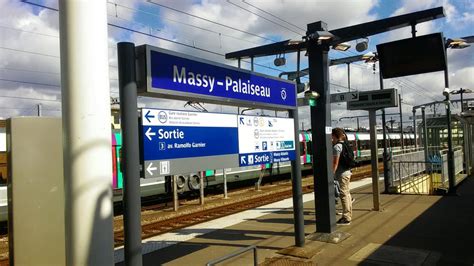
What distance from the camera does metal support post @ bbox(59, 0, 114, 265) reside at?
2.92 meters

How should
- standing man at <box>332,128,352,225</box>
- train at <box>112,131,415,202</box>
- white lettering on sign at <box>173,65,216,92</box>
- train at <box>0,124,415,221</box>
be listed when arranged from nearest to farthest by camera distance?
white lettering on sign at <box>173,65,216,92</box> → standing man at <box>332,128,352,225</box> → train at <box>0,124,415,221</box> → train at <box>112,131,415,202</box>

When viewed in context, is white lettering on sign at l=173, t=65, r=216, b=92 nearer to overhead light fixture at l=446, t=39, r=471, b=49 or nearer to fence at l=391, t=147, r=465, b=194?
overhead light fixture at l=446, t=39, r=471, b=49

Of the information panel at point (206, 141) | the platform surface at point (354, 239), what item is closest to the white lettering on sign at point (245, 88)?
the information panel at point (206, 141)

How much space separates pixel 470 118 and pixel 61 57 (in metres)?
18.9

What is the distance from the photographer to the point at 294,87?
7105mm

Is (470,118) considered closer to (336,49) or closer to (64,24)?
(336,49)

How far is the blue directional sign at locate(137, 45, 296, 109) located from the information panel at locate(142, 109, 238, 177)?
0.21 m

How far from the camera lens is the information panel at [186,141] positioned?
13.7 feet

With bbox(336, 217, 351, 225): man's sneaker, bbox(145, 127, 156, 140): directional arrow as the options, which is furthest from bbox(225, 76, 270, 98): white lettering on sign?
bbox(336, 217, 351, 225): man's sneaker

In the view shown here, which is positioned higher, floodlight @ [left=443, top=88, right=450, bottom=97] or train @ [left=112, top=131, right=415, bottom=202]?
floodlight @ [left=443, top=88, right=450, bottom=97]

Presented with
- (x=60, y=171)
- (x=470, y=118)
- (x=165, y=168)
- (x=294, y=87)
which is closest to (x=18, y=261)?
(x=60, y=171)

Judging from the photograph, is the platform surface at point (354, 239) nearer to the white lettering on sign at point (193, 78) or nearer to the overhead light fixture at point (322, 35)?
the white lettering on sign at point (193, 78)

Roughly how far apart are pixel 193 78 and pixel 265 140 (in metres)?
2.02

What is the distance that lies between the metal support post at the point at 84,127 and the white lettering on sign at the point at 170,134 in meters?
1.28
